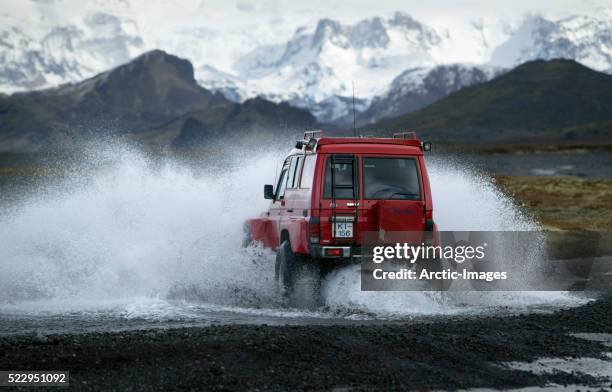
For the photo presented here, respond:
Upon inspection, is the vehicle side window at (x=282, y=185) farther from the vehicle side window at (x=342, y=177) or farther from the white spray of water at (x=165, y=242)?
the vehicle side window at (x=342, y=177)

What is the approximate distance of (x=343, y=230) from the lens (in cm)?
1465

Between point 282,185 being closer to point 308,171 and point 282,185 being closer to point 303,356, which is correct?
point 308,171

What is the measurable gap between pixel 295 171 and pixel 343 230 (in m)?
1.95

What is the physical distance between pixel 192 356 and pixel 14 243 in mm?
Result: 11553

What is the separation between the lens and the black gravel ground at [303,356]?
9.26 meters

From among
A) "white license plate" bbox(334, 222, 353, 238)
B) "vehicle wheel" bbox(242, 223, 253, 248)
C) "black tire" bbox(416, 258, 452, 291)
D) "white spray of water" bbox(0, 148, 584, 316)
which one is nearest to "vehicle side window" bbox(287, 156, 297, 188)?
"white spray of water" bbox(0, 148, 584, 316)

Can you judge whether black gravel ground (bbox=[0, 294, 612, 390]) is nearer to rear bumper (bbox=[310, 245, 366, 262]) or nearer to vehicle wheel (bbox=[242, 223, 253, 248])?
rear bumper (bbox=[310, 245, 366, 262])

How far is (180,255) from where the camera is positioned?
18.5m

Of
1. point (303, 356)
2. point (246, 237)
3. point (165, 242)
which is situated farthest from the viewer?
point (165, 242)

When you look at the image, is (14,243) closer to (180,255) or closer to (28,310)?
(180,255)

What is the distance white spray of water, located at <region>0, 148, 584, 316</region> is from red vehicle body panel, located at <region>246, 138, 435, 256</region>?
76 centimetres

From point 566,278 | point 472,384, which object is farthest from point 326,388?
point 566,278

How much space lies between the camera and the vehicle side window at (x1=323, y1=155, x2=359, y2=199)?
48.6ft

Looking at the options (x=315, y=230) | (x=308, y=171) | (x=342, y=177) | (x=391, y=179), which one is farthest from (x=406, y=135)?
(x=315, y=230)
